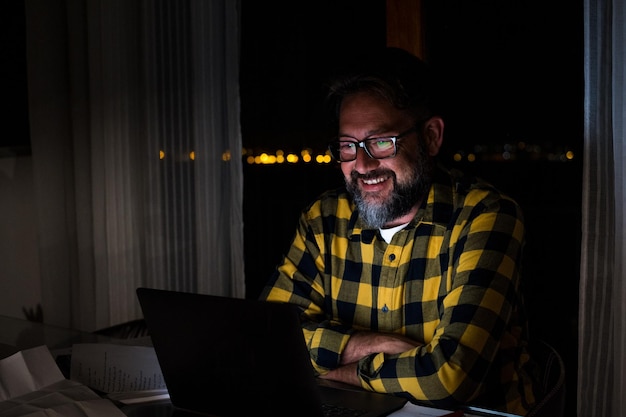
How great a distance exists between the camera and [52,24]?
323 centimetres

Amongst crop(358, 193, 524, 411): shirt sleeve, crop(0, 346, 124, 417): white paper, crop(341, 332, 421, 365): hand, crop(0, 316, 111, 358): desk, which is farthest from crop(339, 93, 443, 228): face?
crop(0, 346, 124, 417): white paper

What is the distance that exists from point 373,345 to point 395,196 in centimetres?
42

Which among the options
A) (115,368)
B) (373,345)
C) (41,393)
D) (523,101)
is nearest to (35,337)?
(115,368)

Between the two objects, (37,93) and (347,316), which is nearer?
(347,316)

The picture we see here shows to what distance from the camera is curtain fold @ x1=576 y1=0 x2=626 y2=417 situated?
1.88m

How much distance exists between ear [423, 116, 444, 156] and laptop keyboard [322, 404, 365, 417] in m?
0.92

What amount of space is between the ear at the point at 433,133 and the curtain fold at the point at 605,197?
1.26 ft

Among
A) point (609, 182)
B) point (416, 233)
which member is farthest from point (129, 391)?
point (609, 182)

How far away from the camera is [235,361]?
1253mm

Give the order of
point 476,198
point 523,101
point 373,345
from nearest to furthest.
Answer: point 373,345 < point 476,198 < point 523,101

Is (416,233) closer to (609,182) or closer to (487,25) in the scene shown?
(609,182)

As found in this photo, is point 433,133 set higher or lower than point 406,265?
higher

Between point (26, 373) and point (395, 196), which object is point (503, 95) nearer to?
point (395, 196)

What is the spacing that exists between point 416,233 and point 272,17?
1.41 m
